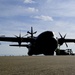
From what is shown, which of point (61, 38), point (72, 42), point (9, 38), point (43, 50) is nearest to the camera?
point (43, 50)

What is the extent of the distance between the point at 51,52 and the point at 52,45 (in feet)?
7.76

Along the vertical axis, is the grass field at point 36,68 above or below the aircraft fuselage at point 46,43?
below

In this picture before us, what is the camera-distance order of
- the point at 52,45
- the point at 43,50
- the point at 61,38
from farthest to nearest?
the point at 61,38 < the point at 43,50 < the point at 52,45

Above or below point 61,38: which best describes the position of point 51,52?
below

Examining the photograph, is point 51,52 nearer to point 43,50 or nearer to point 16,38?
point 43,50

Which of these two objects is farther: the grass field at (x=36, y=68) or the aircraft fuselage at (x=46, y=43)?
the aircraft fuselage at (x=46, y=43)

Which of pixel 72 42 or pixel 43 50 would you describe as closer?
pixel 43 50

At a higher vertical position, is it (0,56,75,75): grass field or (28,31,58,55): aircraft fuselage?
(28,31,58,55): aircraft fuselage

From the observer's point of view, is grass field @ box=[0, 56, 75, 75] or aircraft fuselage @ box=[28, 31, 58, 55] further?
aircraft fuselage @ box=[28, 31, 58, 55]

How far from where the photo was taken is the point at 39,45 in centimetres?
4375

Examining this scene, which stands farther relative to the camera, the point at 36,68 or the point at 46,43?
the point at 46,43

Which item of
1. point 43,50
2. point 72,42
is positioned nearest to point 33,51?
point 43,50

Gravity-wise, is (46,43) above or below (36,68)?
above

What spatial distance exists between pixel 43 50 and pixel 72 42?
20444 millimetres
